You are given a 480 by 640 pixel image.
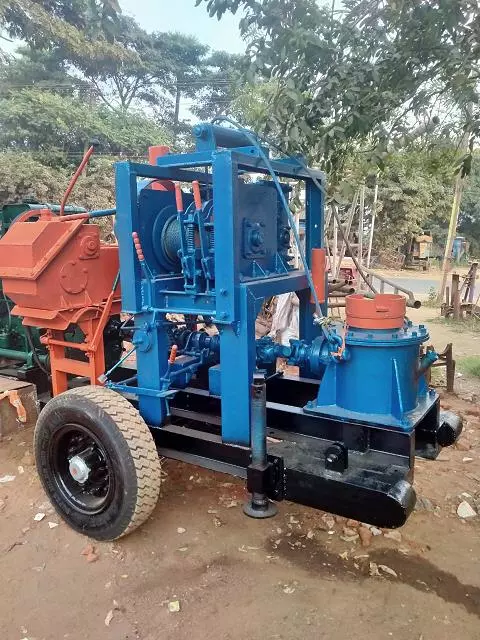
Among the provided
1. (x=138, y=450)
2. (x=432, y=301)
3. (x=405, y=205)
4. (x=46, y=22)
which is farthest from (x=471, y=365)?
(x=46, y=22)

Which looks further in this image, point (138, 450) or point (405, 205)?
point (405, 205)

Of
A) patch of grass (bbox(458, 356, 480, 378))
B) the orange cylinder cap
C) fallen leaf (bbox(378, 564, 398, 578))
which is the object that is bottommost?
patch of grass (bbox(458, 356, 480, 378))

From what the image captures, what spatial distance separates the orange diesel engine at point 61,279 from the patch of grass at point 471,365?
194 inches

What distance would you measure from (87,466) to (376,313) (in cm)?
179

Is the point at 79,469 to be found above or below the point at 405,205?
below

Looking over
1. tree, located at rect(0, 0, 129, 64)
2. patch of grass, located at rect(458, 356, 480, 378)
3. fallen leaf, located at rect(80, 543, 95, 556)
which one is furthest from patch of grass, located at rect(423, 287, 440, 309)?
tree, located at rect(0, 0, 129, 64)

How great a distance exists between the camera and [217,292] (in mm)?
2725

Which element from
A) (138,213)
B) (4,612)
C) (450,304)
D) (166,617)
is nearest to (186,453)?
(166,617)

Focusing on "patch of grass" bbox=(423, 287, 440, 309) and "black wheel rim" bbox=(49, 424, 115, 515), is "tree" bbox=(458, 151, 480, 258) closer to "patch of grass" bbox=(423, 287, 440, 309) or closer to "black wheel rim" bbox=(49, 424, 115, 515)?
"patch of grass" bbox=(423, 287, 440, 309)

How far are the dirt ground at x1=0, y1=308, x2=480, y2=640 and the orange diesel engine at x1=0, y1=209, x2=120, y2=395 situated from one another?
1.06 m

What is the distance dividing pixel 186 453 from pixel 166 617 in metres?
0.84

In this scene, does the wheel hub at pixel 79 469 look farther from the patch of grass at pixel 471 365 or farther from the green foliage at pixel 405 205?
the green foliage at pixel 405 205

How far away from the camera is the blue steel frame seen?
8.73 ft

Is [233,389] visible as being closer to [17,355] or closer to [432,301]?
[17,355]
